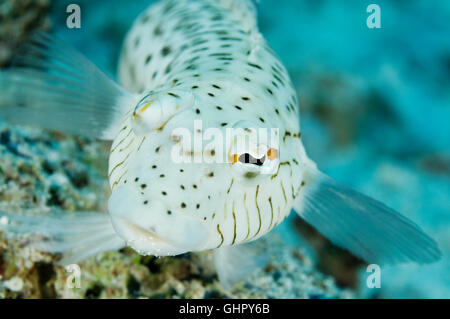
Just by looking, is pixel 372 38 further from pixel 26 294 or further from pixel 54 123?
pixel 26 294

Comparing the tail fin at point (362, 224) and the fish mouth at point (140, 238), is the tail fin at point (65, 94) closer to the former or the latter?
the fish mouth at point (140, 238)

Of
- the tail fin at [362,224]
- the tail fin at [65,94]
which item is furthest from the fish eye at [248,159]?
the tail fin at [65,94]

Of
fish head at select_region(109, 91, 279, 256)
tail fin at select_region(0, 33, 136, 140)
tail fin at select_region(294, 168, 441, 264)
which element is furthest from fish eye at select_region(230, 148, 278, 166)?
tail fin at select_region(0, 33, 136, 140)

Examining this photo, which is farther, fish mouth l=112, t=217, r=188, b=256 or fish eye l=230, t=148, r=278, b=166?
fish eye l=230, t=148, r=278, b=166

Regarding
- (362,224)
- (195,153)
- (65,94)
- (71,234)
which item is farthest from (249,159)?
(65,94)

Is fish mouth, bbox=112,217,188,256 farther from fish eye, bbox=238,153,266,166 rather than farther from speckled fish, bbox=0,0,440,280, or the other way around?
fish eye, bbox=238,153,266,166

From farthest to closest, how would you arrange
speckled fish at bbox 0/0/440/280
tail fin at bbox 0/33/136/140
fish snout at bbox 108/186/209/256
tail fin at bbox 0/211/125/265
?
tail fin at bbox 0/33/136/140 → tail fin at bbox 0/211/125/265 → speckled fish at bbox 0/0/440/280 → fish snout at bbox 108/186/209/256

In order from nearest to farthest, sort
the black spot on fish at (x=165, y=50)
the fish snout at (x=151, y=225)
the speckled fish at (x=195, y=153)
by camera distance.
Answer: the fish snout at (x=151, y=225) < the speckled fish at (x=195, y=153) < the black spot on fish at (x=165, y=50)

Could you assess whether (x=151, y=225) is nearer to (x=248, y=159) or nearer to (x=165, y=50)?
(x=248, y=159)
